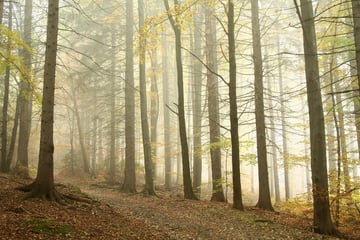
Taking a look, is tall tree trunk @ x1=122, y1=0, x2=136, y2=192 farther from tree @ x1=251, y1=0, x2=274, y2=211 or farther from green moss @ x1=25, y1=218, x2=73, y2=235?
green moss @ x1=25, y1=218, x2=73, y2=235

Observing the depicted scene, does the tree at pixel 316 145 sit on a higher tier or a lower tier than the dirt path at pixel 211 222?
higher

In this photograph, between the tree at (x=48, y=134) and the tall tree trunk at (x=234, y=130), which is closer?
the tree at (x=48, y=134)

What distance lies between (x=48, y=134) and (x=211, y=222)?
5.59 m

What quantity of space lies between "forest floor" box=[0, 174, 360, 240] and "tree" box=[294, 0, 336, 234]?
53 cm

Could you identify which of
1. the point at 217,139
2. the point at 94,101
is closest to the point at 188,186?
the point at 217,139

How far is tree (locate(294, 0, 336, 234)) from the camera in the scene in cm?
835

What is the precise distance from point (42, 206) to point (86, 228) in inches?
69.6

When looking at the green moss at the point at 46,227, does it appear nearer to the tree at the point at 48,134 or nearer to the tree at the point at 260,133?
the tree at the point at 48,134

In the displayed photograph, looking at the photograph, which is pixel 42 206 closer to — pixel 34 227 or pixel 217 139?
pixel 34 227

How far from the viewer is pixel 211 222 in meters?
9.26

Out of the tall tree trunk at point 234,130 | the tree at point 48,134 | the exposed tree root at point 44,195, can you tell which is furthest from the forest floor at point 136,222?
the tall tree trunk at point 234,130

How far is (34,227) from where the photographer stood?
5742 millimetres

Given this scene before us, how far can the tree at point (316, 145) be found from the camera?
8352 millimetres

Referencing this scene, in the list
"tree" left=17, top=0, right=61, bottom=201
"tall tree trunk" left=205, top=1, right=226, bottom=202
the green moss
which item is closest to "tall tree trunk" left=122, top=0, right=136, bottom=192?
"tall tree trunk" left=205, top=1, right=226, bottom=202
